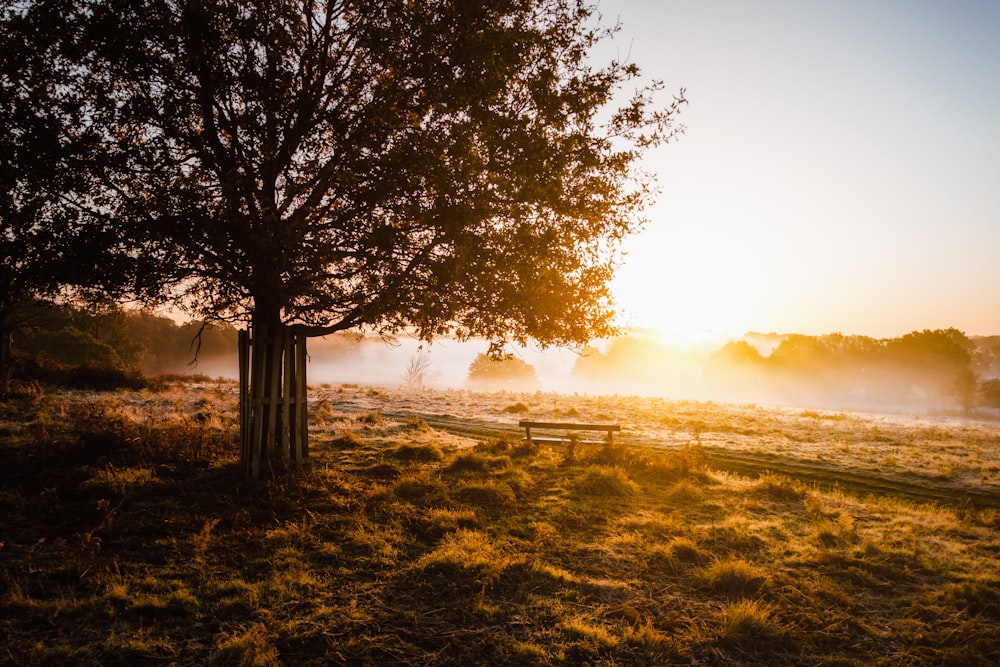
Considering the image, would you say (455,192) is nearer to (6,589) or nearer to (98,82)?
(98,82)

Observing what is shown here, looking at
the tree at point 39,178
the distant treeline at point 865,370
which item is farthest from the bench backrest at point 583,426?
the distant treeline at point 865,370

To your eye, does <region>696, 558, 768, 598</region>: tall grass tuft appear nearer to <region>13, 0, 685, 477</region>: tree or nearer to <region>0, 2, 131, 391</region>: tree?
<region>13, 0, 685, 477</region>: tree

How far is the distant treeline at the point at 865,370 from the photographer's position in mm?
82188

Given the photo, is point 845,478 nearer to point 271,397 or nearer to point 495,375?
point 271,397

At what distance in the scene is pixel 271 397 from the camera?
38.2ft

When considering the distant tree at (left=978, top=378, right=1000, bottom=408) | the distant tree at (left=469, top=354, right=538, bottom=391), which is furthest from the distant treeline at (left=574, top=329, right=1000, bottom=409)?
the distant tree at (left=469, top=354, right=538, bottom=391)

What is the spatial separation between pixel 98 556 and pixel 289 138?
753cm

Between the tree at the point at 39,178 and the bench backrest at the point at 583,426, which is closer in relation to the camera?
the tree at the point at 39,178

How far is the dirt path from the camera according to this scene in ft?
46.8

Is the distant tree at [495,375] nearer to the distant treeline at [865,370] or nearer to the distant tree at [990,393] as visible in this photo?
the distant treeline at [865,370]

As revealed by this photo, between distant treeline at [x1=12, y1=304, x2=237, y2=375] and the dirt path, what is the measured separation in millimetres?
21111

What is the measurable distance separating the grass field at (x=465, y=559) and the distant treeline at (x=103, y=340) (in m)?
14.5

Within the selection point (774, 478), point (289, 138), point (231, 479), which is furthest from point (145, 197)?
point (774, 478)

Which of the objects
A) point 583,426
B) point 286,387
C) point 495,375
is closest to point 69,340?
point 286,387
